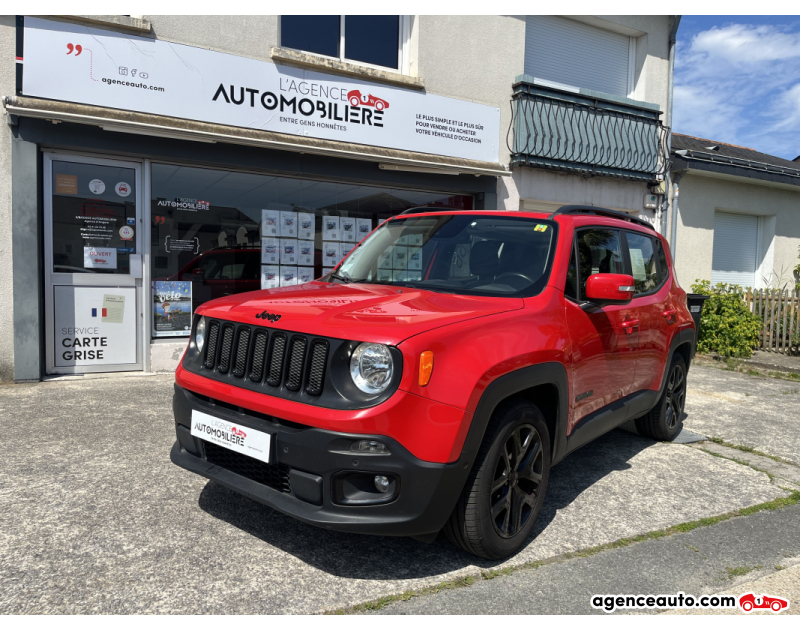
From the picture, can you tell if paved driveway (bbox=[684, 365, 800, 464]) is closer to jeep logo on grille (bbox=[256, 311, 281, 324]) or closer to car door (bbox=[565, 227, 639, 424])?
car door (bbox=[565, 227, 639, 424])

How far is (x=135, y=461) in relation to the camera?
13.8ft

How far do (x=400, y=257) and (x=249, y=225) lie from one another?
452 cm

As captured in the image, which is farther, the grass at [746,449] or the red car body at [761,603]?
the grass at [746,449]

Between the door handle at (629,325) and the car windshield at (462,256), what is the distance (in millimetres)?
844

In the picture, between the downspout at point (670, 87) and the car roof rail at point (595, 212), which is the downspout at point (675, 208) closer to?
the downspout at point (670, 87)

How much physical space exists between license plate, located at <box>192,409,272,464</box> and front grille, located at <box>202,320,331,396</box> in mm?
200

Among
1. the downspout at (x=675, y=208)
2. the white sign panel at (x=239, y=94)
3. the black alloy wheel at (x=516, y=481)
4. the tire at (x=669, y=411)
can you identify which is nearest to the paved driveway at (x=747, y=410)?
the tire at (x=669, y=411)

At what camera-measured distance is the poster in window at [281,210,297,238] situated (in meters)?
8.20

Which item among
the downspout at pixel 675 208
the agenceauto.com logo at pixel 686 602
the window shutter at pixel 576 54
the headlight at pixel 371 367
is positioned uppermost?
the window shutter at pixel 576 54

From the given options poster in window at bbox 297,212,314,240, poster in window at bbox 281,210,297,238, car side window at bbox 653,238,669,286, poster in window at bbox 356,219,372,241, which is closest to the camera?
car side window at bbox 653,238,669,286

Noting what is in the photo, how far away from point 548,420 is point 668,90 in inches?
399

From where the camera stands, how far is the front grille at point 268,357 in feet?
8.67

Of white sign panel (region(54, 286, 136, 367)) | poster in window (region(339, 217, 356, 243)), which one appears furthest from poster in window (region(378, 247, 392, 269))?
poster in window (region(339, 217, 356, 243))

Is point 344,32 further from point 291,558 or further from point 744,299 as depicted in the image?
point 744,299
